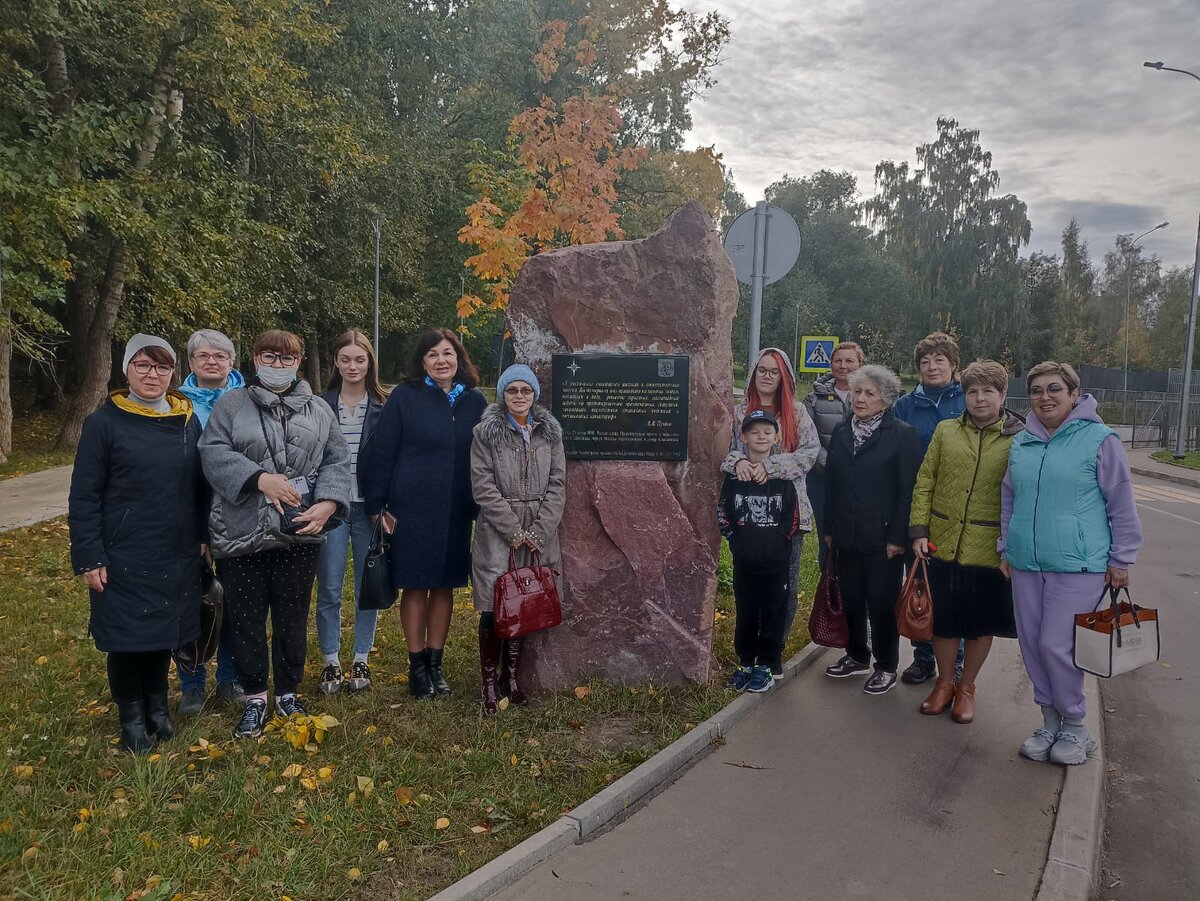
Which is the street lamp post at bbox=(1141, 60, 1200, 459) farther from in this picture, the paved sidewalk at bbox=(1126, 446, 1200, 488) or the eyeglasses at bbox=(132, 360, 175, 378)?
the eyeglasses at bbox=(132, 360, 175, 378)

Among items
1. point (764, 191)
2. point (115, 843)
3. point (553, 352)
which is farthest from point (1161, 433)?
point (764, 191)

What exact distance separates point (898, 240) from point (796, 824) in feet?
156

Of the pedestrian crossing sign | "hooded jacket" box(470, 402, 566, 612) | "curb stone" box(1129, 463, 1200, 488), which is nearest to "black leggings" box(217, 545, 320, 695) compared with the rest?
"hooded jacket" box(470, 402, 566, 612)

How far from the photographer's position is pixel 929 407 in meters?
4.89

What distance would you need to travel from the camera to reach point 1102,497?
3.67 metres

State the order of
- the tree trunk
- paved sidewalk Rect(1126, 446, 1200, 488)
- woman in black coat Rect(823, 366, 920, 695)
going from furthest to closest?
paved sidewalk Rect(1126, 446, 1200, 488) < the tree trunk < woman in black coat Rect(823, 366, 920, 695)

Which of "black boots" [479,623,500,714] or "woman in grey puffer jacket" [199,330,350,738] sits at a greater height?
"woman in grey puffer jacket" [199,330,350,738]

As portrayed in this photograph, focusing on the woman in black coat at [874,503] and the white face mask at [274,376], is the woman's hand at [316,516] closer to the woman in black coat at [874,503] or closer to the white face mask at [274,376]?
the white face mask at [274,376]

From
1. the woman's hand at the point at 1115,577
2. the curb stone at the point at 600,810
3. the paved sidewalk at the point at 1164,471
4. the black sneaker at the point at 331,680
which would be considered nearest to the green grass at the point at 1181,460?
the paved sidewalk at the point at 1164,471

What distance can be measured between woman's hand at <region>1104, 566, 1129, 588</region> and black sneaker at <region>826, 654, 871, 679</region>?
5.25 feet

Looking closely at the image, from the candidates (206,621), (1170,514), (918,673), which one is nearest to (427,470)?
(206,621)

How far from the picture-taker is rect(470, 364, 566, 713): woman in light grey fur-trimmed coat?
4125mm

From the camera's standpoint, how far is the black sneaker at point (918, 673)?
16.0 feet

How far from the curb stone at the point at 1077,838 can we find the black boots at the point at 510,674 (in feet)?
8.01
